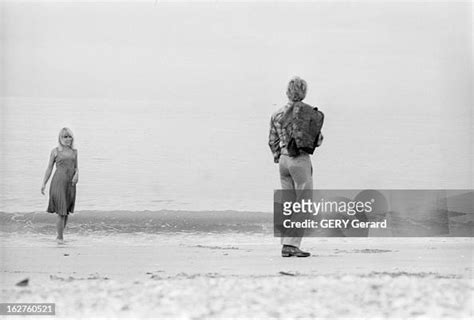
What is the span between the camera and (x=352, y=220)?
8328 mm

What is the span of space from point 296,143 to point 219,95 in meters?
0.58

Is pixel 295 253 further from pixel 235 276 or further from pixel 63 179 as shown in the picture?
pixel 63 179

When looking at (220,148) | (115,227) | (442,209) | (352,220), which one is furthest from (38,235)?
(442,209)

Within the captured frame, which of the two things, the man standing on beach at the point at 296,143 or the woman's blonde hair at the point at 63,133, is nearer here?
the man standing on beach at the point at 296,143

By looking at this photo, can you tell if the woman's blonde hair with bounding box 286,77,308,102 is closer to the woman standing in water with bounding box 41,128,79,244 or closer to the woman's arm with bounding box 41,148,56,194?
the woman standing in water with bounding box 41,128,79,244

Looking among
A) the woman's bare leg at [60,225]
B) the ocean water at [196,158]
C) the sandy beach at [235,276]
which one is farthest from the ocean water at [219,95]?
the sandy beach at [235,276]

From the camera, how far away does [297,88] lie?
8289mm

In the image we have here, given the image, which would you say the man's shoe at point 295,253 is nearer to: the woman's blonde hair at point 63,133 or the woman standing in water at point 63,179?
the woman standing in water at point 63,179

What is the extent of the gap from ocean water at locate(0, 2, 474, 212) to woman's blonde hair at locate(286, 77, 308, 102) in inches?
1.8

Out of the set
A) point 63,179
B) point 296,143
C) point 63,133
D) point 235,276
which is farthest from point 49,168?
point 296,143

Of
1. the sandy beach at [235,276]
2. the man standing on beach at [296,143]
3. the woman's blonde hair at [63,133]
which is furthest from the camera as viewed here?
the woman's blonde hair at [63,133]

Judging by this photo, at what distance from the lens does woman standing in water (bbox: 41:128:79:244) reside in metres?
8.32

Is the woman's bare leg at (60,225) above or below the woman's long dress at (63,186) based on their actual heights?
below

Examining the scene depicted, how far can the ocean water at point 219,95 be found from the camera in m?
8.26
